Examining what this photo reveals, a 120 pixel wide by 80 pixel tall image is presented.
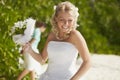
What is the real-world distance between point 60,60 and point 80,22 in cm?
865

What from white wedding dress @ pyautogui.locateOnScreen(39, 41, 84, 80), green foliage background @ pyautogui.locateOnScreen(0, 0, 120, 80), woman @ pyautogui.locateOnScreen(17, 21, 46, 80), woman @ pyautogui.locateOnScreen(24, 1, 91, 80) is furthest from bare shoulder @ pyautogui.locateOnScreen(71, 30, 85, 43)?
green foliage background @ pyautogui.locateOnScreen(0, 0, 120, 80)

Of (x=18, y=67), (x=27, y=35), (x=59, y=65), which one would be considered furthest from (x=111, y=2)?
(x=59, y=65)

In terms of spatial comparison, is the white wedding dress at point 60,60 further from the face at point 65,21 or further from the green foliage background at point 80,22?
the green foliage background at point 80,22

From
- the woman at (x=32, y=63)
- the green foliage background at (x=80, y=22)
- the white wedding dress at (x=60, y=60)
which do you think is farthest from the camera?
the woman at (x=32, y=63)

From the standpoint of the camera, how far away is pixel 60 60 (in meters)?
5.27

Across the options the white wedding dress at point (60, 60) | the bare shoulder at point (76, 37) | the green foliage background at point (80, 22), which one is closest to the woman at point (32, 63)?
the green foliage background at point (80, 22)

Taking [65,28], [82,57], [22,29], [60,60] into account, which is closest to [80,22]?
[22,29]

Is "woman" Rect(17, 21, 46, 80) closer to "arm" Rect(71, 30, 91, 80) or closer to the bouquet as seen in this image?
the bouquet

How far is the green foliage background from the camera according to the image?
8.24 m

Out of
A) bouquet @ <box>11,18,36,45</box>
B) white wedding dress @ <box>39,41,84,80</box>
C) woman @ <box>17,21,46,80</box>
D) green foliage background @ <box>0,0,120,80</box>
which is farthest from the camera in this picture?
woman @ <box>17,21,46,80</box>

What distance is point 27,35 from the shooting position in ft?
22.3

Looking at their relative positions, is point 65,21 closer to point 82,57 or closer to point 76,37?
point 76,37

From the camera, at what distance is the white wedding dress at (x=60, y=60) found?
17.1 ft

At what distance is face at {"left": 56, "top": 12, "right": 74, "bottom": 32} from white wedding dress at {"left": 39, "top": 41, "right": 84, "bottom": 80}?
0.61 ft
